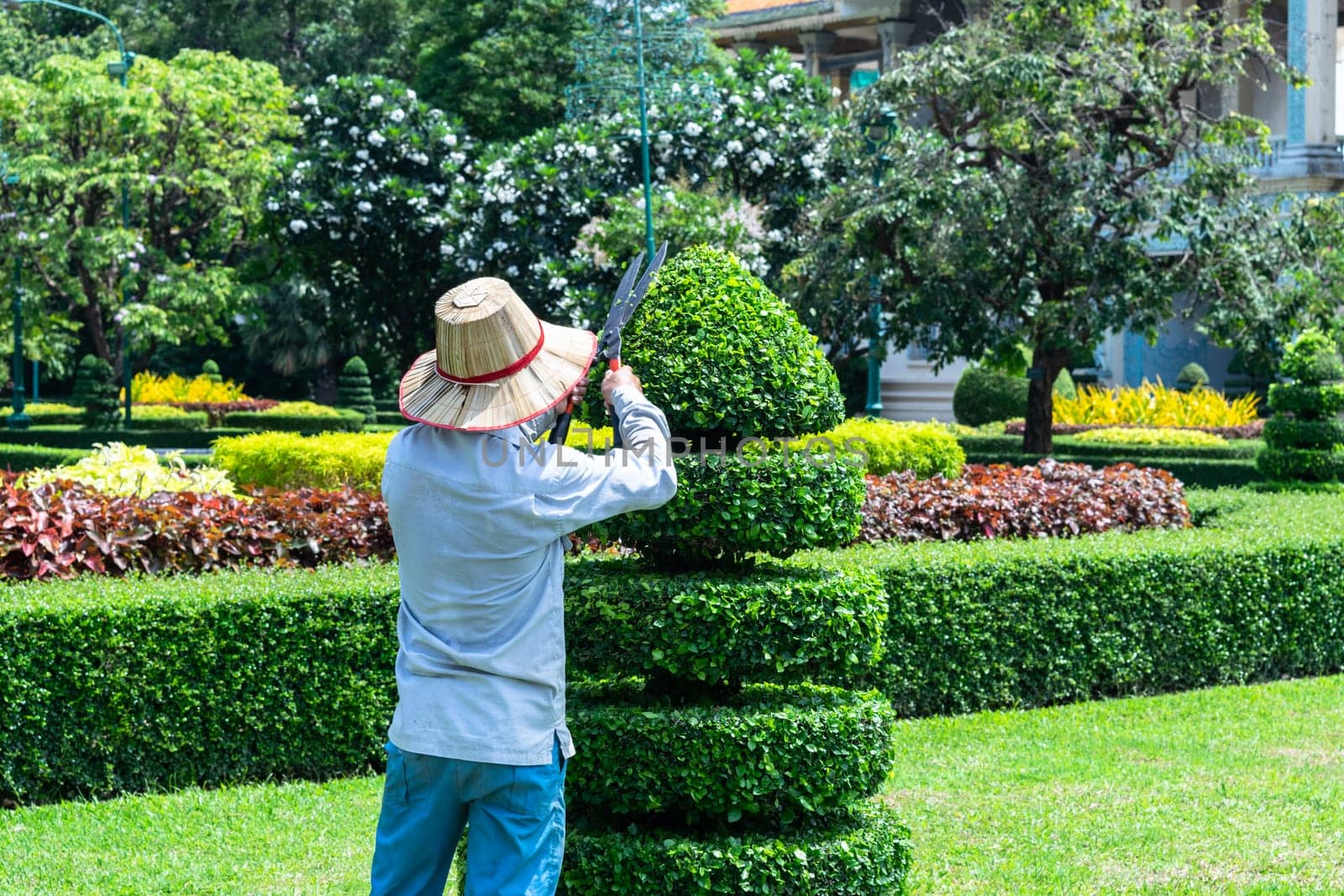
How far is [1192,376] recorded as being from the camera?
1040 inches

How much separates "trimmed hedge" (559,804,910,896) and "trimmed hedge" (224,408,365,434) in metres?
22.1

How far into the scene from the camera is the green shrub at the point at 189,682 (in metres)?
5.79

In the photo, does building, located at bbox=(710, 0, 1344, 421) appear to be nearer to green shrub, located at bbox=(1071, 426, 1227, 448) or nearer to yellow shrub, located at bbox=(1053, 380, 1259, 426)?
yellow shrub, located at bbox=(1053, 380, 1259, 426)

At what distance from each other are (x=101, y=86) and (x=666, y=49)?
11055 millimetres

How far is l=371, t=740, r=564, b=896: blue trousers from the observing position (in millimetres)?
2975

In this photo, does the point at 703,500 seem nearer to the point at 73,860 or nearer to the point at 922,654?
the point at 73,860

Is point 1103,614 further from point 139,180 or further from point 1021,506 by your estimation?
point 139,180

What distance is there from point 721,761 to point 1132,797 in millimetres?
2753

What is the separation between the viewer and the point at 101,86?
24.3m

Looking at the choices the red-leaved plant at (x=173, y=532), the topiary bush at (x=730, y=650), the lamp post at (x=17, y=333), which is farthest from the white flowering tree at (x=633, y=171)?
the topiary bush at (x=730, y=650)

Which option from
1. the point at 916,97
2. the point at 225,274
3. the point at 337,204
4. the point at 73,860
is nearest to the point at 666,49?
the point at 916,97

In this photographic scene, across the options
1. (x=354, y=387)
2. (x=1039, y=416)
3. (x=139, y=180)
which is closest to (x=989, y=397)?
(x=1039, y=416)

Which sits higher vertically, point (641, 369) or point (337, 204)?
point (337, 204)

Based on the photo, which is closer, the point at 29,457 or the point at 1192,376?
the point at 29,457
